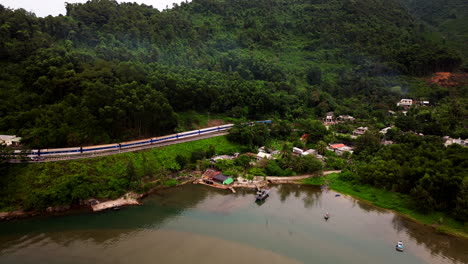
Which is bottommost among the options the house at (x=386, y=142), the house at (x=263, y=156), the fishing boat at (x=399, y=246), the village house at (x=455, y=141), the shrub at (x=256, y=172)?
the fishing boat at (x=399, y=246)

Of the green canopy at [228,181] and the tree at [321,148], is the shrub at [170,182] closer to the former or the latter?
the green canopy at [228,181]

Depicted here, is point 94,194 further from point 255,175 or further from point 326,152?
point 326,152

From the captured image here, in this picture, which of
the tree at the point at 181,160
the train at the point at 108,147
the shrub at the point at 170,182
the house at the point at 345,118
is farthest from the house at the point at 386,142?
the shrub at the point at 170,182

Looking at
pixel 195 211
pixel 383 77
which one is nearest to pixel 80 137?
pixel 195 211

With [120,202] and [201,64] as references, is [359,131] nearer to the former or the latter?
[201,64]

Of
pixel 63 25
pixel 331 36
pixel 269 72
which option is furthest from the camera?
pixel 331 36

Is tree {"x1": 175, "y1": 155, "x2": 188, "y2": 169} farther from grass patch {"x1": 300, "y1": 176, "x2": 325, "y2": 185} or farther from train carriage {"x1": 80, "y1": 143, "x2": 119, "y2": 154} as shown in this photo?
grass patch {"x1": 300, "y1": 176, "x2": 325, "y2": 185}

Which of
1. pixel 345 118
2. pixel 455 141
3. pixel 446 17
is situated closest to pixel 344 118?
pixel 345 118

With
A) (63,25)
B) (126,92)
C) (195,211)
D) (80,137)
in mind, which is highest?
(63,25)
